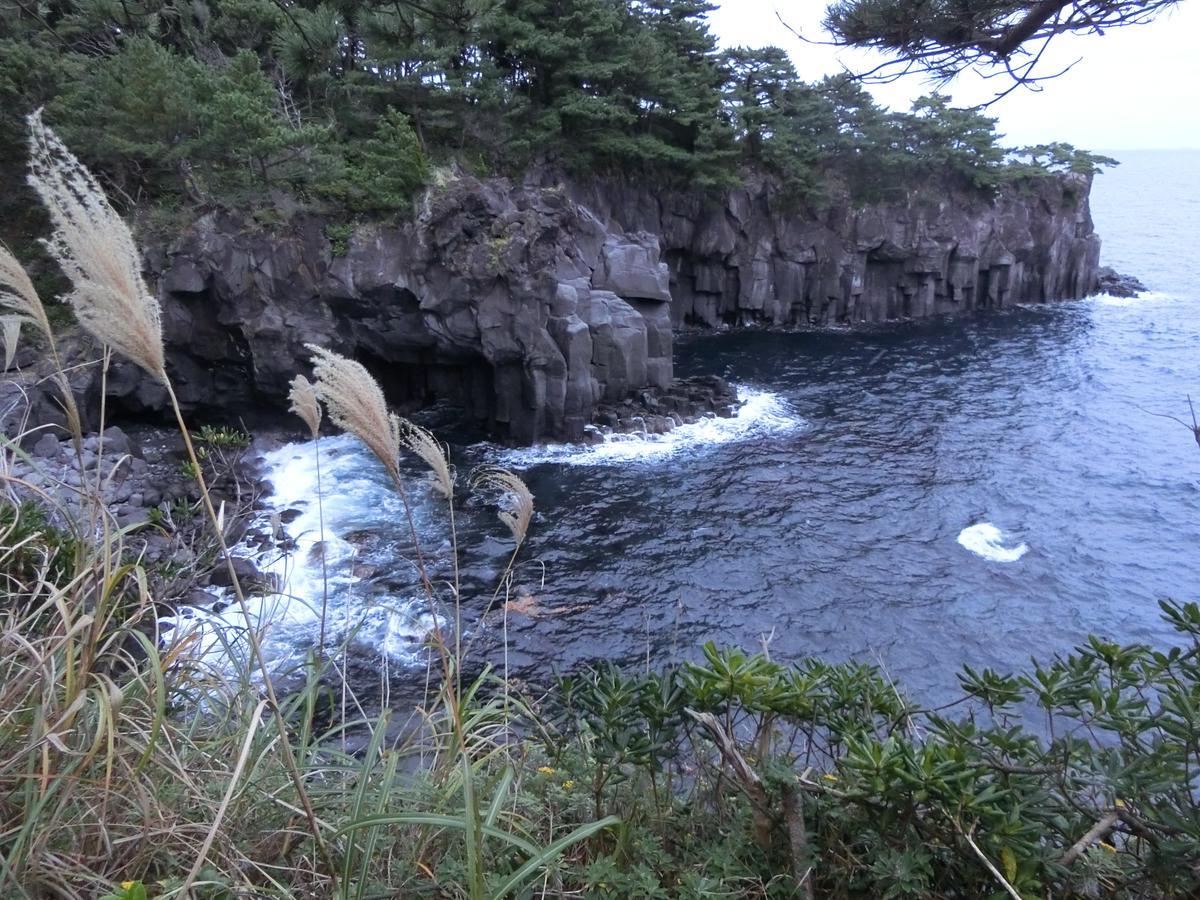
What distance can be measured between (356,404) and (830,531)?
18031 mm

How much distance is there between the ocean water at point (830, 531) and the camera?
599 inches

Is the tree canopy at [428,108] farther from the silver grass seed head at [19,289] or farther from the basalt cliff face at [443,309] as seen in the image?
the silver grass seed head at [19,289]

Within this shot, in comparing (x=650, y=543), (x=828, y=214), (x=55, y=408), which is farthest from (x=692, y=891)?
(x=828, y=214)

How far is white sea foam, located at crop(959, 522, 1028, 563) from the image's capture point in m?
18.3

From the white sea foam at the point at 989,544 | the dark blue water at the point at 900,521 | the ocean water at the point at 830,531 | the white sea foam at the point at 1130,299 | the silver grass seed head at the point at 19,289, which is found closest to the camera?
the silver grass seed head at the point at 19,289

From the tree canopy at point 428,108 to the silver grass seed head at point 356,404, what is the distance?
1121cm

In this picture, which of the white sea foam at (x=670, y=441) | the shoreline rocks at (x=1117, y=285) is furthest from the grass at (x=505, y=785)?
the shoreline rocks at (x=1117, y=285)

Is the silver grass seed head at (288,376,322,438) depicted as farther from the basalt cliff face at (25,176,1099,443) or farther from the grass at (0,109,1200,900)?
the basalt cliff face at (25,176,1099,443)

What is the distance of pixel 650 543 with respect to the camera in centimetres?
1889

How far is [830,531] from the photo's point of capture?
19.5 m

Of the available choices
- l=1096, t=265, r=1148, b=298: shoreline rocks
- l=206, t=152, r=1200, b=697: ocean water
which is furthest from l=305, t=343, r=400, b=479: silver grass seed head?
l=1096, t=265, r=1148, b=298: shoreline rocks

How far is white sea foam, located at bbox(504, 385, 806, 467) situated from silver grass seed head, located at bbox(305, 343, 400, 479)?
20718 millimetres

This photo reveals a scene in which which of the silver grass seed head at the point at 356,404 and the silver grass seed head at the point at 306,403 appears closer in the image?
the silver grass seed head at the point at 356,404

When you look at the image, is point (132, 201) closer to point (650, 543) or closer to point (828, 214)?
point (650, 543)
